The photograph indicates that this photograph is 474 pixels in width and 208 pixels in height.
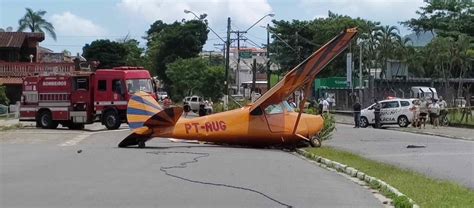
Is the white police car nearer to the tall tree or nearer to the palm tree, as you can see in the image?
the tall tree

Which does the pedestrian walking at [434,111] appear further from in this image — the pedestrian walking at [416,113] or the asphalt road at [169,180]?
the asphalt road at [169,180]

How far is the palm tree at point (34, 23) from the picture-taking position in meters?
91.8

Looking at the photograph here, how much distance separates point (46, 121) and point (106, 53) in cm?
5895

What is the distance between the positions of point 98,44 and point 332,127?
247ft

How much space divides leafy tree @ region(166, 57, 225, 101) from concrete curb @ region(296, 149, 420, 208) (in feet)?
199

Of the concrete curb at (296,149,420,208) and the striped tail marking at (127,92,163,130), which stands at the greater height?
the striped tail marking at (127,92,163,130)

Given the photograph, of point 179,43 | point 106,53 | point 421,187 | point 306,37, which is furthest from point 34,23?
point 421,187

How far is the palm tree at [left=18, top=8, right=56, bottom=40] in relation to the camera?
91.8 m

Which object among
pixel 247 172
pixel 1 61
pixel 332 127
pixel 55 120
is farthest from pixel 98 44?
pixel 247 172

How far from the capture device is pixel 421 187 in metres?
12.2

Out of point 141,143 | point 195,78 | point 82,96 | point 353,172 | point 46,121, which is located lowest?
point 353,172

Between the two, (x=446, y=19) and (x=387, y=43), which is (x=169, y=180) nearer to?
(x=387, y=43)

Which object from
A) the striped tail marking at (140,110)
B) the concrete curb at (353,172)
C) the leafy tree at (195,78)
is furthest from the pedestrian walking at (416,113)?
the leafy tree at (195,78)

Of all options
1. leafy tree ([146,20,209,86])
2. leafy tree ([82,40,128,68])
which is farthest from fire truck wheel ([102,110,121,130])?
leafy tree ([146,20,209,86])
